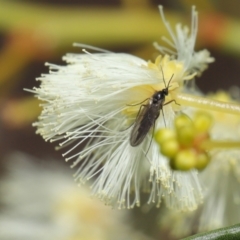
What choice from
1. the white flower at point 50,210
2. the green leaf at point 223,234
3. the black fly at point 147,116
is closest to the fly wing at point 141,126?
the black fly at point 147,116

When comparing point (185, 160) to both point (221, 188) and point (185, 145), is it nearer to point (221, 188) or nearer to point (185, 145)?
point (185, 145)

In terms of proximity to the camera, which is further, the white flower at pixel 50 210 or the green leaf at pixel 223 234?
the white flower at pixel 50 210

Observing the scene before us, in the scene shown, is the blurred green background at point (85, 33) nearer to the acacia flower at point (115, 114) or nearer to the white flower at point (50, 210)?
the white flower at point (50, 210)

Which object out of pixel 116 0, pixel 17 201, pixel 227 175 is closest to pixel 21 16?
pixel 116 0

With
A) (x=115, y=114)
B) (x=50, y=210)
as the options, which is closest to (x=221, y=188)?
(x=115, y=114)

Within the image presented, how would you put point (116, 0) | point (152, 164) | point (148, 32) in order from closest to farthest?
point (152, 164) → point (148, 32) → point (116, 0)

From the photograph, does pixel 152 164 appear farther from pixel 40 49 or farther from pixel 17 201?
pixel 40 49

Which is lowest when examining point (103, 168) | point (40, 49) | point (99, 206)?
point (99, 206)
